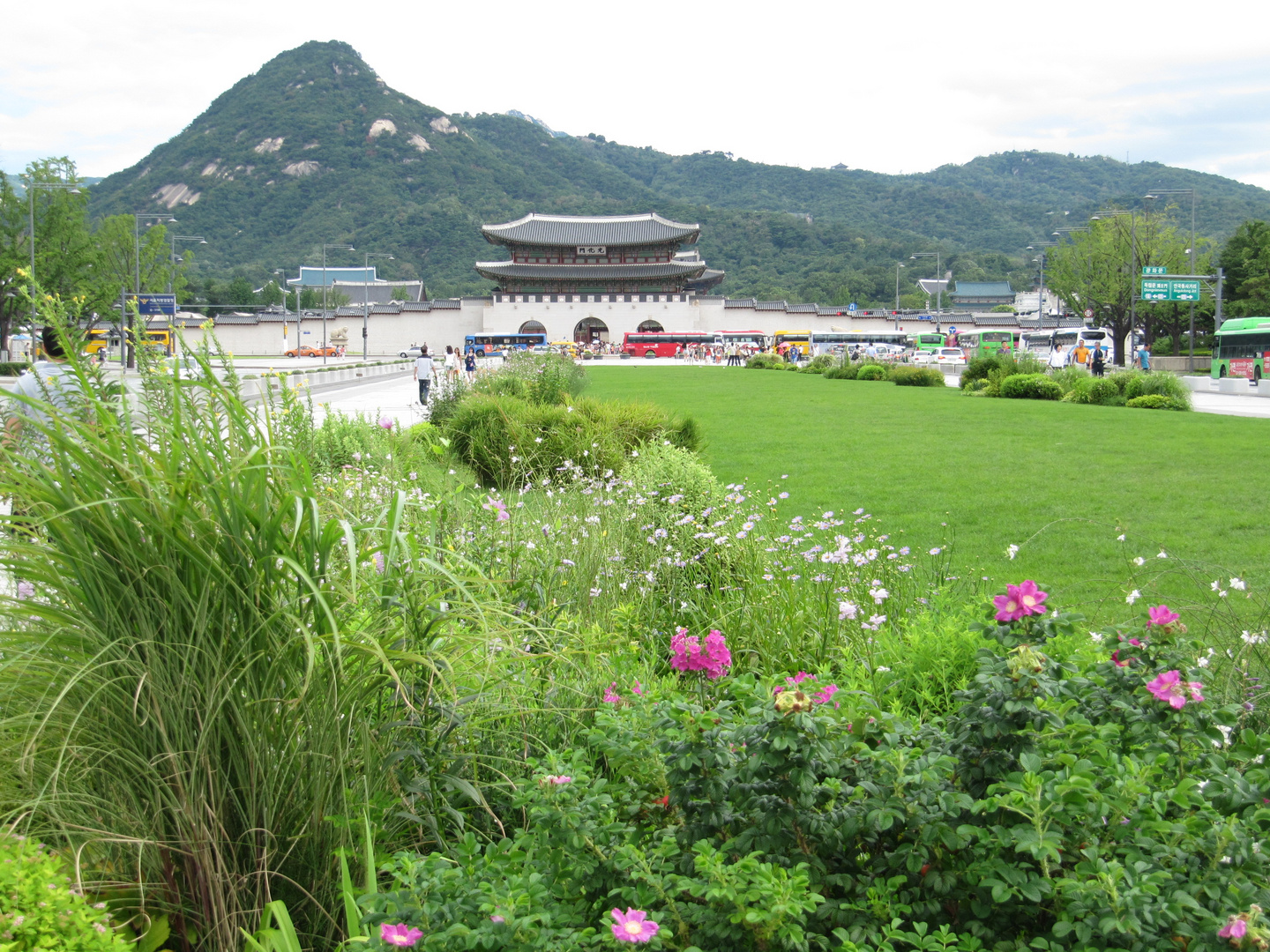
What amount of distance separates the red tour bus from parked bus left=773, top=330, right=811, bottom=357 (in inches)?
57.7

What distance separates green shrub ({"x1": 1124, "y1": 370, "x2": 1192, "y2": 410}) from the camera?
19562mm

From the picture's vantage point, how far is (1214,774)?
1.77 metres

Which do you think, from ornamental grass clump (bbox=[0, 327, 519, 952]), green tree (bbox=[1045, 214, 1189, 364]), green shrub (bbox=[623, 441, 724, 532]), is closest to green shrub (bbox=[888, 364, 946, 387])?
green tree (bbox=[1045, 214, 1189, 364])

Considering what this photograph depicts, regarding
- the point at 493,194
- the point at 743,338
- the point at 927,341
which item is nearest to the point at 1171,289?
the point at 927,341

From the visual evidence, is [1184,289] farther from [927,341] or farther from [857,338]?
[857,338]

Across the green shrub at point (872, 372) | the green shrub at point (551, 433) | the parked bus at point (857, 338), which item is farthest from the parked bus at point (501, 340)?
the green shrub at point (551, 433)

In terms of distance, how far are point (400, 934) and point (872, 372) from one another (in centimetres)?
3305

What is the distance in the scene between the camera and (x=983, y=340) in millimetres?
53406

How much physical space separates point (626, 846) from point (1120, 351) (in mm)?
50568

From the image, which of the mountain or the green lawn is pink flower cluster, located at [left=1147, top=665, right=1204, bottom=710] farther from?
the mountain

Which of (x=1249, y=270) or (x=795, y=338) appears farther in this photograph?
(x=795, y=338)

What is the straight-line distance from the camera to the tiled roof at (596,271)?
65.7 meters

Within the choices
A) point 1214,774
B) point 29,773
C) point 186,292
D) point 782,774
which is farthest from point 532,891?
point 186,292

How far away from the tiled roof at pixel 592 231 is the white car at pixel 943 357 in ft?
73.1
